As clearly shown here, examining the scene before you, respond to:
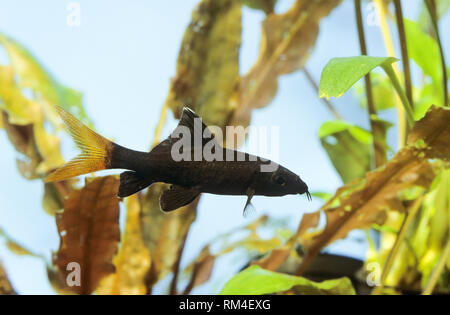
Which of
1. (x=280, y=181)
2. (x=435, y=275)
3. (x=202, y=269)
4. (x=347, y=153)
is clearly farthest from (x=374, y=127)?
(x=280, y=181)

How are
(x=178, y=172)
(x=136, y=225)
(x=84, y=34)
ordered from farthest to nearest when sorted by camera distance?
(x=136, y=225) < (x=84, y=34) < (x=178, y=172)

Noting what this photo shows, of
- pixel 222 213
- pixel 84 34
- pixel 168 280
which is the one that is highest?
pixel 84 34

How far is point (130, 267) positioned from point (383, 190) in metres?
0.33

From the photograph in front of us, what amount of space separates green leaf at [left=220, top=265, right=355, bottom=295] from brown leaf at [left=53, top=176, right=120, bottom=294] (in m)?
0.14

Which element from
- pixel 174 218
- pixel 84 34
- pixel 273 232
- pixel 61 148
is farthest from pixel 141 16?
pixel 273 232

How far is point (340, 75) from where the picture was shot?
270 mm

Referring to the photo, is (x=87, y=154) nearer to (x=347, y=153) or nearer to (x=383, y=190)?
(x=383, y=190)

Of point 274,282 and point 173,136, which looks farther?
point 274,282

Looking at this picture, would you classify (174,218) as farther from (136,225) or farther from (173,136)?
(173,136)

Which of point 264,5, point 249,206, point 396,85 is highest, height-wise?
point 264,5

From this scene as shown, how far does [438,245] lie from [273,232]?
259 millimetres

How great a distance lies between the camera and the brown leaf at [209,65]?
0.29 m

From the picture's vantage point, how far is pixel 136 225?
502 millimetres

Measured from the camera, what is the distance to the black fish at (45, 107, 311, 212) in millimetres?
191
